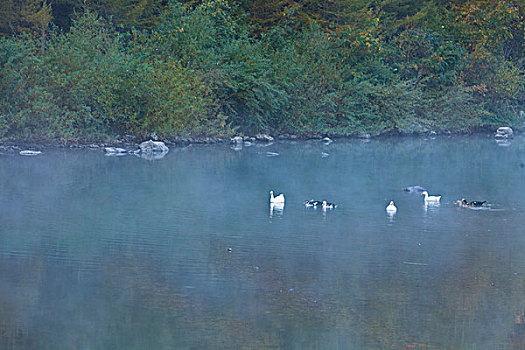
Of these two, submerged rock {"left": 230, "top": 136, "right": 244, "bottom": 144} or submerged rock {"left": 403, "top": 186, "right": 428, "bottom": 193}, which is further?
submerged rock {"left": 230, "top": 136, "right": 244, "bottom": 144}

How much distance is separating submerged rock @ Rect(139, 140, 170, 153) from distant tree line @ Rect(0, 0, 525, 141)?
41.4 inches

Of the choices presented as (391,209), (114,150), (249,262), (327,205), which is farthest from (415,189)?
(114,150)

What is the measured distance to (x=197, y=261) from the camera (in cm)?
1214

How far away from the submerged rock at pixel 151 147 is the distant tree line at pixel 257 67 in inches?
41.4

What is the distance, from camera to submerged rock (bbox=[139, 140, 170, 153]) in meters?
27.6

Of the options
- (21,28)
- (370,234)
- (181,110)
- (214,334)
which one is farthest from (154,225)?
(21,28)

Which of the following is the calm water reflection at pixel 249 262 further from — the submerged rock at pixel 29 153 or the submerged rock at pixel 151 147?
the submerged rock at pixel 151 147

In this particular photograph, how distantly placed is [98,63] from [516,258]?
1961 cm

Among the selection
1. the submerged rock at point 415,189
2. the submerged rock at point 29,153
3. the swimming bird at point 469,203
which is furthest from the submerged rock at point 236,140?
the swimming bird at point 469,203

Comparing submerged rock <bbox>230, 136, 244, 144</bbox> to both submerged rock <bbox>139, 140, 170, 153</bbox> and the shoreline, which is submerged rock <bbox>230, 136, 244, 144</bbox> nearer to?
the shoreline

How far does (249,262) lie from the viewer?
12.2m

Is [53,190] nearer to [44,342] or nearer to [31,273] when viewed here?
[31,273]

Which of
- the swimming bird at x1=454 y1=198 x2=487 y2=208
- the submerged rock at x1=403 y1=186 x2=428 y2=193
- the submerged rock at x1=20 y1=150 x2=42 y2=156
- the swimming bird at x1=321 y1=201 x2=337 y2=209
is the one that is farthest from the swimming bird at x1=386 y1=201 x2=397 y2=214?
the submerged rock at x1=20 y1=150 x2=42 y2=156

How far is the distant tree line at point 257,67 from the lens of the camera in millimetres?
28266
